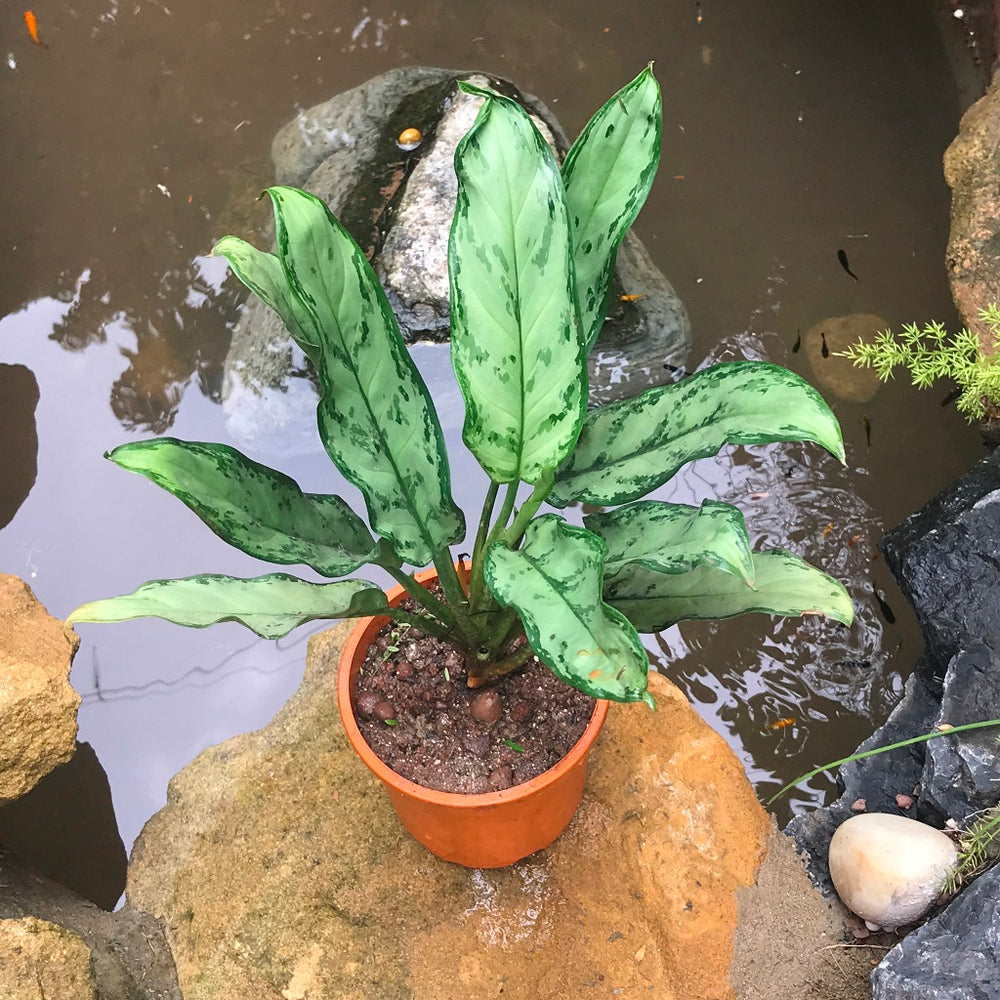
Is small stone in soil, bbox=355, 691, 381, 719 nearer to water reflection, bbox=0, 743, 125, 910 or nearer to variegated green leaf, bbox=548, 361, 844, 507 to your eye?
variegated green leaf, bbox=548, 361, 844, 507

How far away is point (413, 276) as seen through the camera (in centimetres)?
182

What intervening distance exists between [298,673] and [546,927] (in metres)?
0.67

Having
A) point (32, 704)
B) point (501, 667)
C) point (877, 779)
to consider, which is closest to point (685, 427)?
point (501, 667)

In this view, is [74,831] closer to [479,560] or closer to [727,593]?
[479,560]

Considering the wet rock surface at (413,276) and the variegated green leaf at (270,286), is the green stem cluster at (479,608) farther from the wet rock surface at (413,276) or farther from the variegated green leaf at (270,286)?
the wet rock surface at (413,276)

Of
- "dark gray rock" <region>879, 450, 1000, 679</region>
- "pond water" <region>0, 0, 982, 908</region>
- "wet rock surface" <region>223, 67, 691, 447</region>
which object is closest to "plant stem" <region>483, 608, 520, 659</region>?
"pond water" <region>0, 0, 982, 908</region>

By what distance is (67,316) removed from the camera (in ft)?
6.94

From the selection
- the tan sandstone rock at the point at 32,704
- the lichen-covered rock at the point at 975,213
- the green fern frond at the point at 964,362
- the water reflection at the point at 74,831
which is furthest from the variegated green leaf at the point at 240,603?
the lichen-covered rock at the point at 975,213

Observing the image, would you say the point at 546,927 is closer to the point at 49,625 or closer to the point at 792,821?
the point at 792,821

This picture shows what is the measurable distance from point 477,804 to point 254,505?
0.49m

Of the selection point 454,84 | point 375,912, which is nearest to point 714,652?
point 375,912

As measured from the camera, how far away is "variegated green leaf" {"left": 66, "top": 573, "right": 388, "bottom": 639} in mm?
847

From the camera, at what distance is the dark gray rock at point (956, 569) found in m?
1.42

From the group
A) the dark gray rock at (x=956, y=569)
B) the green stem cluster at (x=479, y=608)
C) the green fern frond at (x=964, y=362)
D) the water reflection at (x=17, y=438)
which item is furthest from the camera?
the water reflection at (x=17, y=438)
